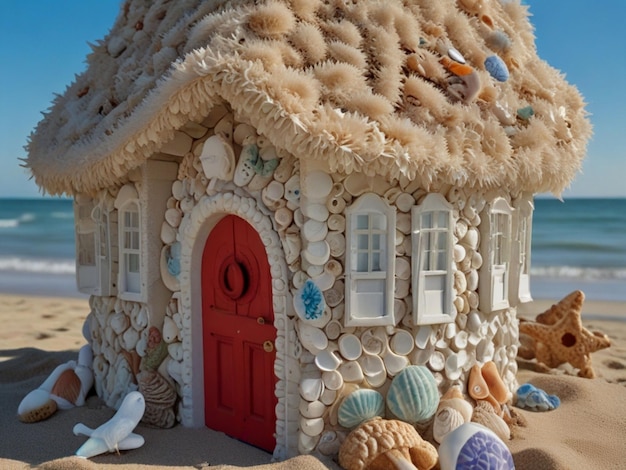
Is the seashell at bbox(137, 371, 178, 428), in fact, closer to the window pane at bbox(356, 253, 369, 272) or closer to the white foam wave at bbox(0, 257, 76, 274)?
the window pane at bbox(356, 253, 369, 272)

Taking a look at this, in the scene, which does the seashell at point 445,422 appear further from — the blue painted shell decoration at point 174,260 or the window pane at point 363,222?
the blue painted shell decoration at point 174,260

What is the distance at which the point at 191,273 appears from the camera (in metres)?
5.45

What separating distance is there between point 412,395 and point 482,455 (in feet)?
2.29

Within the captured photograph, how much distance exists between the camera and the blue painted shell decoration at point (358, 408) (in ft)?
15.4

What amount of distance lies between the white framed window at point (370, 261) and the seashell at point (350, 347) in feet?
0.46

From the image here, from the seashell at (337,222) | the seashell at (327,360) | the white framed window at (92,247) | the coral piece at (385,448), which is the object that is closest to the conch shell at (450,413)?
the coral piece at (385,448)

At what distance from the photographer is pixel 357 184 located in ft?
15.4

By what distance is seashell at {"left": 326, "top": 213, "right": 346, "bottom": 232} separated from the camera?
4668 millimetres

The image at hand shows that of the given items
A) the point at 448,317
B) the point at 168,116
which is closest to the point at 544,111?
the point at 448,317

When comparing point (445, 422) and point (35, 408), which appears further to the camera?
point (35, 408)

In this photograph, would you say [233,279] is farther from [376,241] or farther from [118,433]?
[118,433]

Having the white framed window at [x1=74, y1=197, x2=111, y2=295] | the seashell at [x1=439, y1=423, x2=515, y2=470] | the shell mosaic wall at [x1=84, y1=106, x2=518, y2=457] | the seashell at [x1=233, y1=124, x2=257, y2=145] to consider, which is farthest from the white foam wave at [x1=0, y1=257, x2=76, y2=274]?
the seashell at [x1=439, y1=423, x2=515, y2=470]

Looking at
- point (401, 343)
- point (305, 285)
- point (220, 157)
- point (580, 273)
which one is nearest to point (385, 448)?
point (401, 343)

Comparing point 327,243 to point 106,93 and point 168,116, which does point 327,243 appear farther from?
point 106,93
